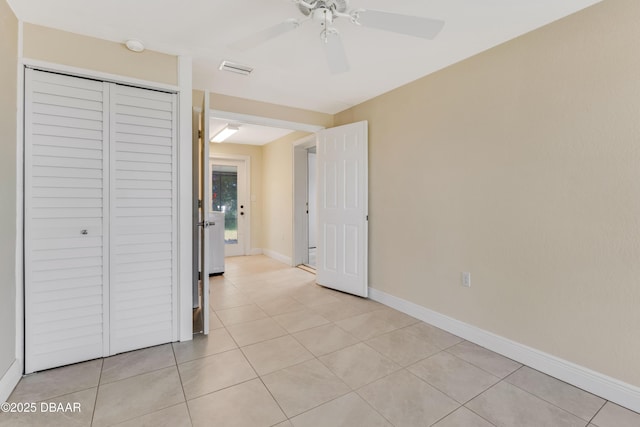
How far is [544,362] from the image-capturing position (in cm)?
204

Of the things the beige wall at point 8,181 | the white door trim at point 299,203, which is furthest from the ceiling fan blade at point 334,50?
the white door trim at point 299,203

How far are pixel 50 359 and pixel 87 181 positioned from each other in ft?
4.09

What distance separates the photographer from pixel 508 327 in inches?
88.6

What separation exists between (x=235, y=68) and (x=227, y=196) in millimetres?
3824

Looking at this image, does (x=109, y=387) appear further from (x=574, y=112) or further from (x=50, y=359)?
(x=574, y=112)

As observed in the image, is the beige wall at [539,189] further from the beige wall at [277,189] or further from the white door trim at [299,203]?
the white door trim at [299,203]

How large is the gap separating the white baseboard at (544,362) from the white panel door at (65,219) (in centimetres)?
276

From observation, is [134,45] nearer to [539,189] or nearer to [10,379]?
[10,379]

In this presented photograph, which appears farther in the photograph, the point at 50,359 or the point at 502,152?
the point at 502,152

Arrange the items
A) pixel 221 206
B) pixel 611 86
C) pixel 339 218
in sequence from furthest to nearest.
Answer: pixel 221 206, pixel 339 218, pixel 611 86

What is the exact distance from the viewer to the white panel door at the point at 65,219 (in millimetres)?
1973

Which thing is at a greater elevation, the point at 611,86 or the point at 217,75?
the point at 217,75

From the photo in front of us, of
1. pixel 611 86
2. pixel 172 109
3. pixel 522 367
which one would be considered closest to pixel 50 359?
pixel 172 109

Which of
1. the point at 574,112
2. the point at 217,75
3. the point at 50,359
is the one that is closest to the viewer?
the point at 574,112
